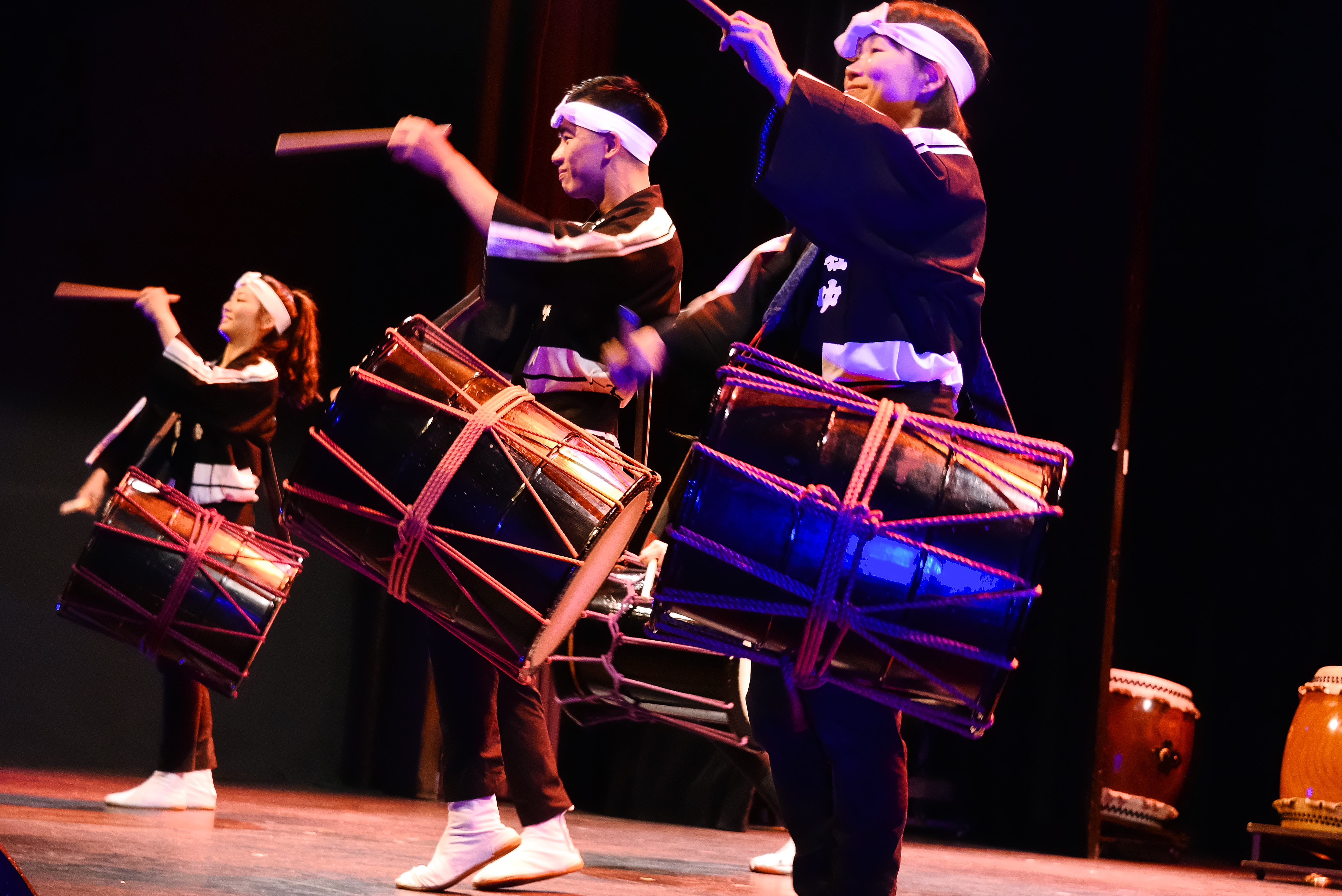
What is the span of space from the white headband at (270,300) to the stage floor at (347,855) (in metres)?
1.45

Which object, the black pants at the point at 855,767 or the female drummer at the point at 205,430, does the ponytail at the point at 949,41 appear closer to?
the black pants at the point at 855,767

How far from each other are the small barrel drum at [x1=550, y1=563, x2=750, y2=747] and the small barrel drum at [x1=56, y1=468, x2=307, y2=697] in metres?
0.99

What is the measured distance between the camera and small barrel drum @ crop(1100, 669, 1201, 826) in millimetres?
4770

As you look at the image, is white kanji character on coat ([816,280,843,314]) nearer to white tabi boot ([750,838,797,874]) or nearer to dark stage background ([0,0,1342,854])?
white tabi boot ([750,838,797,874])

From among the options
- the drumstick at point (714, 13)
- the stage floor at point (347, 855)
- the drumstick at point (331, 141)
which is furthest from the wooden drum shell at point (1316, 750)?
the drumstick at point (331, 141)

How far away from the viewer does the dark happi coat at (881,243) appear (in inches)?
66.0

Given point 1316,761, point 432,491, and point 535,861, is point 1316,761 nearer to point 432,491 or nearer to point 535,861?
point 535,861

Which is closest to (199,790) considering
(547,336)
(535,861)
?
(535,861)

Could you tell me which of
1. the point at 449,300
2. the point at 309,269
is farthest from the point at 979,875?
the point at 309,269

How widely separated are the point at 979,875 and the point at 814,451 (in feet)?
7.59

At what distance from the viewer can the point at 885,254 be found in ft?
5.53

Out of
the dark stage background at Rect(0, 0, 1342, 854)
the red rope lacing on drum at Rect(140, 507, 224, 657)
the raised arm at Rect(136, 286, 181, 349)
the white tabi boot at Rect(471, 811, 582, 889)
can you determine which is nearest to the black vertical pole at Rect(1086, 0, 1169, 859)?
the dark stage background at Rect(0, 0, 1342, 854)

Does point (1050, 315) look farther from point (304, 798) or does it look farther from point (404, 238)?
point (304, 798)

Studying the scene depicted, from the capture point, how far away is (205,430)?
12.7ft
